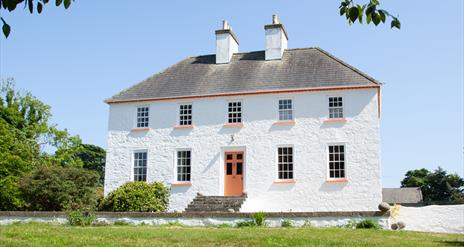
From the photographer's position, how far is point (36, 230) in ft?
51.4

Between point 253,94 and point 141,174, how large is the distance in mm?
7113

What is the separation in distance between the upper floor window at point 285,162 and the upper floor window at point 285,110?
5.07ft

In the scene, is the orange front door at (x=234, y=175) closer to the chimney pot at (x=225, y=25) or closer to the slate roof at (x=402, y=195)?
the chimney pot at (x=225, y=25)

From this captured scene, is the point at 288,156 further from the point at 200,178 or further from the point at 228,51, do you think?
the point at 228,51

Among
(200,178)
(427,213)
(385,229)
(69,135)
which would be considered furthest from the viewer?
(69,135)

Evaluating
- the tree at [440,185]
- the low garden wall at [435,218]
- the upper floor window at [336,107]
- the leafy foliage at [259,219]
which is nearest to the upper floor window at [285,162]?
the upper floor window at [336,107]

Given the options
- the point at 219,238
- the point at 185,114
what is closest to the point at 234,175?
the point at 185,114

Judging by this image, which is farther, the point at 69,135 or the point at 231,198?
the point at 69,135

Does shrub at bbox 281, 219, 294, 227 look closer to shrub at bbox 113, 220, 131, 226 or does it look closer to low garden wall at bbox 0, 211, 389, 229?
low garden wall at bbox 0, 211, 389, 229

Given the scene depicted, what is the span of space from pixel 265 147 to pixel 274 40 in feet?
21.2

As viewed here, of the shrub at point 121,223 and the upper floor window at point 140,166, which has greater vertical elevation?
the upper floor window at point 140,166

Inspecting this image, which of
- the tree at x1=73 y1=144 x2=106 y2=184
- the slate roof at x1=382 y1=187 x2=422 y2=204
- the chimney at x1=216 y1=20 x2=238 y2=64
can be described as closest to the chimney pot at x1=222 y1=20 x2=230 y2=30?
the chimney at x1=216 y1=20 x2=238 y2=64

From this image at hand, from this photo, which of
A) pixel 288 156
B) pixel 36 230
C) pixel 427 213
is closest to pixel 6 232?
pixel 36 230

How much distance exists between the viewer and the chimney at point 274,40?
28125 mm
